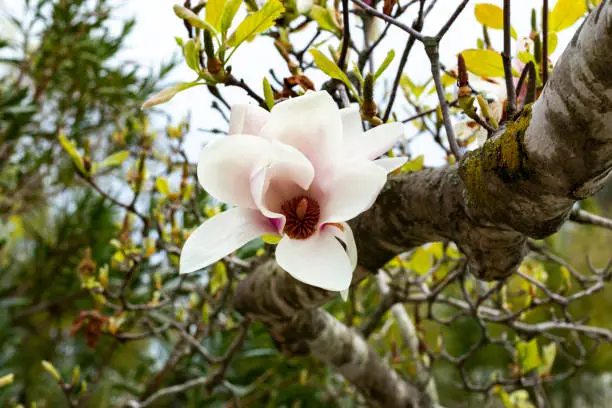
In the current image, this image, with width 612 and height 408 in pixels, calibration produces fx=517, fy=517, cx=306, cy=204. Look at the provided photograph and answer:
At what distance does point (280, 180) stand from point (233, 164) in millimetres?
38

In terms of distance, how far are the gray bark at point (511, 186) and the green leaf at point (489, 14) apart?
185 mm

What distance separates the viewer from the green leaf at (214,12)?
468 millimetres

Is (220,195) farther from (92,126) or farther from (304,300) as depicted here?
(92,126)

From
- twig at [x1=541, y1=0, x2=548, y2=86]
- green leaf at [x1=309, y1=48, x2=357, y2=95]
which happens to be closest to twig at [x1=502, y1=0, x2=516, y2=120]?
twig at [x1=541, y1=0, x2=548, y2=86]

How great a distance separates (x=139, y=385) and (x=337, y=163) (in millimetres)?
1794

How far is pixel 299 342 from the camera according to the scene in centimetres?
93

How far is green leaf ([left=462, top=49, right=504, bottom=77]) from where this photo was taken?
52cm

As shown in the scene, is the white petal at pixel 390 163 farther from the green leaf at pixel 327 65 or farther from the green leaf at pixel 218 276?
the green leaf at pixel 218 276

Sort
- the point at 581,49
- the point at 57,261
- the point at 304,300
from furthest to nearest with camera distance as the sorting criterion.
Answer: the point at 57,261 < the point at 304,300 < the point at 581,49

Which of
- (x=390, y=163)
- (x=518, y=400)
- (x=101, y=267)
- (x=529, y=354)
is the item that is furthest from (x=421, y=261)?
(x=101, y=267)

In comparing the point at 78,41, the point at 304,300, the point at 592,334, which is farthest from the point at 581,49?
the point at 78,41

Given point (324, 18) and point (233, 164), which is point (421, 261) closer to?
point (324, 18)

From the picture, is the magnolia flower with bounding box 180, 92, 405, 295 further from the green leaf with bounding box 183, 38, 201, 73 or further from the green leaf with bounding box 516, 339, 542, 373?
the green leaf with bounding box 516, 339, 542, 373

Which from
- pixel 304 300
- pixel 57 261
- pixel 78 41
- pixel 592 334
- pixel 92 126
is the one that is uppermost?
pixel 78 41
